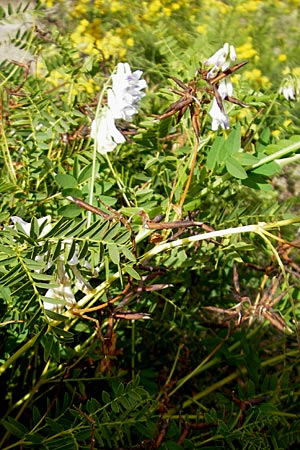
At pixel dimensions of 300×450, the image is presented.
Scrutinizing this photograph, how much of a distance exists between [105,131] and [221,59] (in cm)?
18

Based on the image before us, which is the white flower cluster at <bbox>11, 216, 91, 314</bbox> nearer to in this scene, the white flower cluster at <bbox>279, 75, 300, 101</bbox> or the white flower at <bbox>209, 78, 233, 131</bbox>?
the white flower at <bbox>209, 78, 233, 131</bbox>

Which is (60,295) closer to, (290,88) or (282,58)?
(290,88)

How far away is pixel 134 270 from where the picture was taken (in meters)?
0.72

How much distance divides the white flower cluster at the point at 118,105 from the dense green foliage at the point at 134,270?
40mm

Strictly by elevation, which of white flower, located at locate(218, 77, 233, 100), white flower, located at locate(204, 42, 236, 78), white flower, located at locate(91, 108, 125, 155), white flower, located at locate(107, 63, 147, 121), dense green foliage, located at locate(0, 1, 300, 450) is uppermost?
white flower, located at locate(204, 42, 236, 78)

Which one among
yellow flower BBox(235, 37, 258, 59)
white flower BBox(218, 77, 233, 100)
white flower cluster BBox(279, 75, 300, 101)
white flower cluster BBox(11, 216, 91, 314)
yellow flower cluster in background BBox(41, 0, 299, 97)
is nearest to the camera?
white flower cluster BBox(11, 216, 91, 314)

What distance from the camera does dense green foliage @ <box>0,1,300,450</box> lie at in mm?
717

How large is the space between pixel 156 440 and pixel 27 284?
1.08 feet

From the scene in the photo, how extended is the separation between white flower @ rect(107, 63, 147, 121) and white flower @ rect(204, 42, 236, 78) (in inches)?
3.7

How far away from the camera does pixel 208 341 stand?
113 cm

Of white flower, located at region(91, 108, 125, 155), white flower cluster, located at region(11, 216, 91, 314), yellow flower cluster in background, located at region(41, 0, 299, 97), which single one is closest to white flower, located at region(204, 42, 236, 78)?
white flower, located at region(91, 108, 125, 155)

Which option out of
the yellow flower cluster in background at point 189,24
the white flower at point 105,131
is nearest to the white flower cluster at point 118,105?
the white flower at point 105,131

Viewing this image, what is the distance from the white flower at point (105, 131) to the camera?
A: 85cm

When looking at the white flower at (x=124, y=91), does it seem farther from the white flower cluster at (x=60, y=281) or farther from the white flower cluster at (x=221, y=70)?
the white flower cluster at (x=60, y=281)
